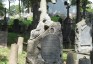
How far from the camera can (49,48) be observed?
25.7ft

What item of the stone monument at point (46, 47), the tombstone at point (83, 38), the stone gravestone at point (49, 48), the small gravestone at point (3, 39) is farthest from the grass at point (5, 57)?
the stone gravestone at point (49, 48)

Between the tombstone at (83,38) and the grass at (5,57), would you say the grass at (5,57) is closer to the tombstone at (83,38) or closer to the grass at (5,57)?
the grass at (5,57)

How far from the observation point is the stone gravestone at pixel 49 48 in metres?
7.80

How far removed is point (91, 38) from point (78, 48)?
0.87 m

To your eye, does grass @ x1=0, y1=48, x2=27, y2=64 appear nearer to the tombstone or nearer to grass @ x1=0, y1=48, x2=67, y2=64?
grass @ x1=0, y1=48, x2=67, y2=64

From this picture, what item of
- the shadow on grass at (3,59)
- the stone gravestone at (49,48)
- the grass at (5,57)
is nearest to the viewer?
the stone gravestone at (49,48)

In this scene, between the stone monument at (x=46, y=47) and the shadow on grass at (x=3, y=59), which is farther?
the shadow on grass at (x=3, y=59)

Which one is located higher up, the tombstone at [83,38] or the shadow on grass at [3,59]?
the tombstone at [83,38]

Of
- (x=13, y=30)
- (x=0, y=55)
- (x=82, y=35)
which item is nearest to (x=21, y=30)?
(x=13, y=30)

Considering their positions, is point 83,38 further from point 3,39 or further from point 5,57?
point 5,57

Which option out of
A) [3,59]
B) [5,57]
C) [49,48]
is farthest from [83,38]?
[49,48]

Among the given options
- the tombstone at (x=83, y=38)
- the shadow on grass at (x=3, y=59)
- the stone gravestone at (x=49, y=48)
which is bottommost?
the shadow on grass at (x=3, y=59)

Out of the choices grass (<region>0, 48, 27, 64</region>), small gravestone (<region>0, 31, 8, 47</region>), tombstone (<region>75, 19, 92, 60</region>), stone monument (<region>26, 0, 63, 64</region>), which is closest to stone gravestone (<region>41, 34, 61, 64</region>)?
stone monument (<region>26, 0, 63, 64</region>)

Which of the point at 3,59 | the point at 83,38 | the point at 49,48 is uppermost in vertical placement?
the point at 49,48
